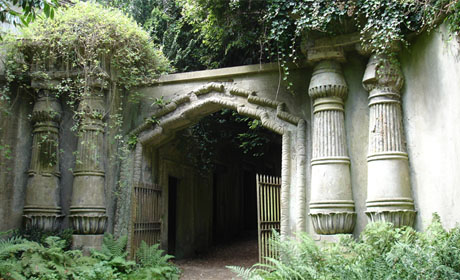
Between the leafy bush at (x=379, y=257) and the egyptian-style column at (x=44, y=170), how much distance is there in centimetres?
429

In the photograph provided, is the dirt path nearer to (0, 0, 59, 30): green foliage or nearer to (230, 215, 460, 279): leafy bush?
(230, 215, 460, 279): leafy bush

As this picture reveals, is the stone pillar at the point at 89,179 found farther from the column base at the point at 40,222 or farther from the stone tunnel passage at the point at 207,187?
the stone tunnel passage at the point at 207,187

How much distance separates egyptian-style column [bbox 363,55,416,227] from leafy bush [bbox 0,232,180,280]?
386 centimetres

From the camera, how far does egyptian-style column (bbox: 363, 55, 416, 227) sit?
620cm

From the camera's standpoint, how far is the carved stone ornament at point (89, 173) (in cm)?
782

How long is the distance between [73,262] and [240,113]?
3.76 m

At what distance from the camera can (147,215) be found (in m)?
8.66

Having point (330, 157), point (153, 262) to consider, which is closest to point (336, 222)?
point (330, 157)

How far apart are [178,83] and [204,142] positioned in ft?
8.93

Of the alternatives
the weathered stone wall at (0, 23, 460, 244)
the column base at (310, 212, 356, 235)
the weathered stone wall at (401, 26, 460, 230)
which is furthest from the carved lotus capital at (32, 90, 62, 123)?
the weathered stone wall at (401, 26, 460, 230)

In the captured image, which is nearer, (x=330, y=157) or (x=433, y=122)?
(x=433, y=122)

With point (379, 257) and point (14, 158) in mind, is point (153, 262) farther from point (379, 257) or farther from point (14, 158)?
point (379, 257)

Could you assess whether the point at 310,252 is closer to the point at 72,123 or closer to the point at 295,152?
the point at 295,152

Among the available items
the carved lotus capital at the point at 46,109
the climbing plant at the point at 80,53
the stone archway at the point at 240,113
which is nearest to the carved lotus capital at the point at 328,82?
the stone archway at the point at 240,113
